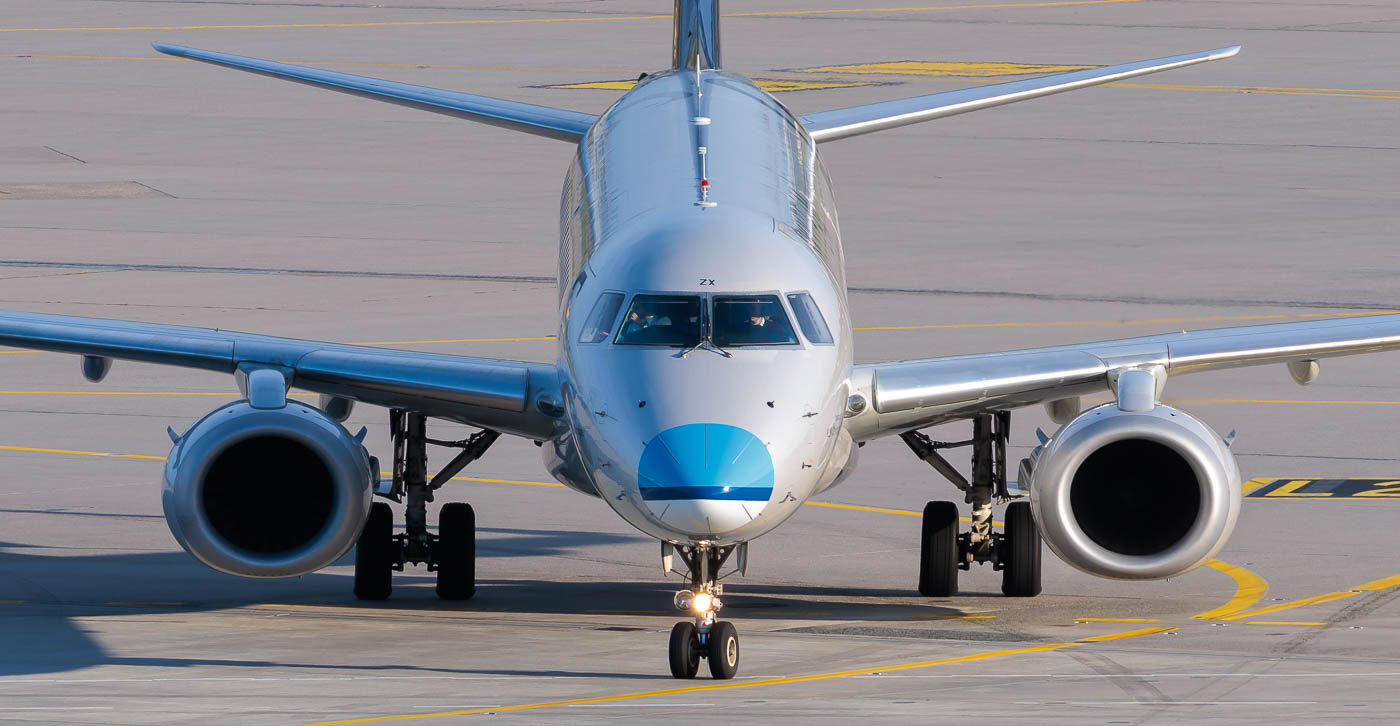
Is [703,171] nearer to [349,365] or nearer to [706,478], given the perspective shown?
[349,365]

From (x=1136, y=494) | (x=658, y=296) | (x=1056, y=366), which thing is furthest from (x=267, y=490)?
(x=1136, y=494)

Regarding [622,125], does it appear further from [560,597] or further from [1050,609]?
[1050,609]

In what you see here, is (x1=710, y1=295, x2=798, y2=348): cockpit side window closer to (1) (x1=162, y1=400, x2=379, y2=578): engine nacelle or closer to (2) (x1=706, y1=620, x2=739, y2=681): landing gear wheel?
(2) (x1=706, y1=620, x2=739, y2=681): landing gear wheel

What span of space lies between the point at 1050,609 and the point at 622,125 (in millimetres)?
6341

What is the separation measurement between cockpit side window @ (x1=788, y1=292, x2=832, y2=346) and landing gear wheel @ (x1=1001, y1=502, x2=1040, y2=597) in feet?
14.5

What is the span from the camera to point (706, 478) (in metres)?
16.0

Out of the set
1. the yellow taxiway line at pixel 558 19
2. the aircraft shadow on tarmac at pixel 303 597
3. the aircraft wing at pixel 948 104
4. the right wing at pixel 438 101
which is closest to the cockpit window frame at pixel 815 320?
the aircraft shadow on tarmac at pixel 303 597

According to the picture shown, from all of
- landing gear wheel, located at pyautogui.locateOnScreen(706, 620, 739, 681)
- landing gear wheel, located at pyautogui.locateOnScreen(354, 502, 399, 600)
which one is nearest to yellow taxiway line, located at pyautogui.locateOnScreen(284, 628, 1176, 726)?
landing gear wheel, located at pyautogui.locateOnScreen(706, 620, 739, 681)

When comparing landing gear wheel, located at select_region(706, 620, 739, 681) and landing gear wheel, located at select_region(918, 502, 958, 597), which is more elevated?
landing gear wheel, located at select_region(918, 502, 958, 597)

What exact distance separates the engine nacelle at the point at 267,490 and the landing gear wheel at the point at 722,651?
131 inches

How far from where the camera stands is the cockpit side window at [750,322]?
1734 centimetres

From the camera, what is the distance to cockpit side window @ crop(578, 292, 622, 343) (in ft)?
58.2

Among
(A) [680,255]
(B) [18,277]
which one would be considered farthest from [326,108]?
(A) [680,255]

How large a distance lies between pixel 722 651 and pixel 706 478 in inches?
68.8
